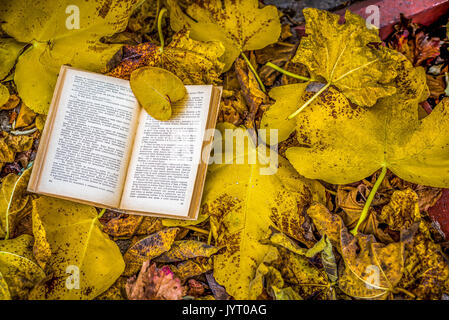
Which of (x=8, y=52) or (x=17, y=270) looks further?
(x=8, y=52)

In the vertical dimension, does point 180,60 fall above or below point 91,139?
above

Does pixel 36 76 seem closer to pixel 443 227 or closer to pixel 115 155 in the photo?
pixel 115 155

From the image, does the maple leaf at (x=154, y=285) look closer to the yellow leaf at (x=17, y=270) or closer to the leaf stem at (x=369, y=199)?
the yellow leaf at (x=17, y=270)

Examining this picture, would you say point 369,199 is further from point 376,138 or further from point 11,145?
point 11,145

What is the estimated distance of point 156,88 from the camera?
838 mm

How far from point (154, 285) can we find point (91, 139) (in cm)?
37

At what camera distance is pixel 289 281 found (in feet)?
2.63

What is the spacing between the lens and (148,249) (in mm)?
863

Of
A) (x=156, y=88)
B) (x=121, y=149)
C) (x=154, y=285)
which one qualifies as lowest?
(x=154, y=285)

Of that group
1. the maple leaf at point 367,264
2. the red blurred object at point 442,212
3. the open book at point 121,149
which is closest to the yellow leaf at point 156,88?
the open book at point 121,149

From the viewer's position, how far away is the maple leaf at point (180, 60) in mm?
883

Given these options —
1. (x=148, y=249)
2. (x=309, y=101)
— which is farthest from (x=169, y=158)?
(x=309, y=101)

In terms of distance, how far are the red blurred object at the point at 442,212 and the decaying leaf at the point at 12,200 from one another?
975mm

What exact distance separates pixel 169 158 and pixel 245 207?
212 mm
